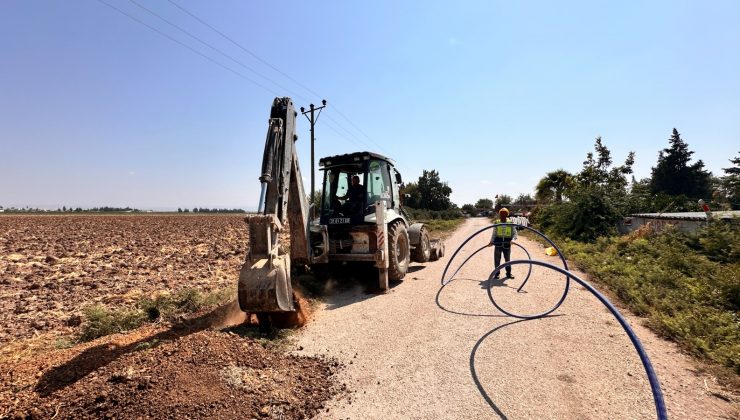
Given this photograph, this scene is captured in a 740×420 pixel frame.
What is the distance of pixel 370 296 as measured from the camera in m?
7.93

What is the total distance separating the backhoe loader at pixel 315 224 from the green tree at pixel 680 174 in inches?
1948

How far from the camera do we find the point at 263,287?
16.7 ft

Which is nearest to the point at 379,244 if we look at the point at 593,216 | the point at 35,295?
the point at 35,295

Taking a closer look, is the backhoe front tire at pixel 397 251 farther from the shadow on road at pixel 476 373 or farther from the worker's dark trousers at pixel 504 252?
the shadow on road at pixel 476 373

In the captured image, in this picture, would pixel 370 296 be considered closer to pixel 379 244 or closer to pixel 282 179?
pixel 379 244

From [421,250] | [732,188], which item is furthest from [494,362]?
[732,188]

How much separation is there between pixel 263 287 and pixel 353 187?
13.9ft

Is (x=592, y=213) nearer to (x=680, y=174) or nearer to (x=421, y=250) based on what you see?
(x=421, y=250)

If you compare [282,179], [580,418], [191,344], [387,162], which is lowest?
[580,418]

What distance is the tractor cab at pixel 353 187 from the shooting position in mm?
8555

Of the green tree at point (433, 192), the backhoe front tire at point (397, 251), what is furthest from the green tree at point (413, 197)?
the backhoe front tire at point (397, 251)

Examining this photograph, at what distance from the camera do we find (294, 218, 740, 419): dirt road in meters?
3.54

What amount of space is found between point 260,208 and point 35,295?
22.5 ft

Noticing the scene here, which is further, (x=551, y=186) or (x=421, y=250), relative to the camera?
(x=551, y=186)
